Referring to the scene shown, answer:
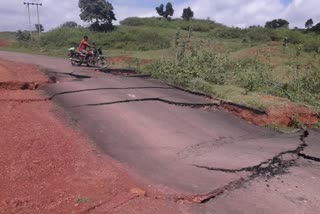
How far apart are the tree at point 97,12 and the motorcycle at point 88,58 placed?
65.2 ft

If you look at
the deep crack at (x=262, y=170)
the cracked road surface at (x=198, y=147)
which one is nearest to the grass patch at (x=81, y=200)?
the cracked road surface at (x=198, y=147)

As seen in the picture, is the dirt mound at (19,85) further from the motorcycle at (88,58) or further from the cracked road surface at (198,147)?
the motorcycle at (88,58)

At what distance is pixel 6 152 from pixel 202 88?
694 centimetres

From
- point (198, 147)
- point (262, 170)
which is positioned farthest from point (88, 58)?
point (262, 170)

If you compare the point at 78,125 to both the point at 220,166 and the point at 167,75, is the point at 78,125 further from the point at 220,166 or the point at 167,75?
the point at 167,75

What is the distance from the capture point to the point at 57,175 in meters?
5.27

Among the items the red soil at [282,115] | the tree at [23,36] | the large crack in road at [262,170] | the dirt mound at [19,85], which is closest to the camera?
the large crack in road at [262,170]

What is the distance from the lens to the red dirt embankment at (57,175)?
453 cm

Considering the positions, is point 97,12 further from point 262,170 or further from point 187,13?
point 262,170

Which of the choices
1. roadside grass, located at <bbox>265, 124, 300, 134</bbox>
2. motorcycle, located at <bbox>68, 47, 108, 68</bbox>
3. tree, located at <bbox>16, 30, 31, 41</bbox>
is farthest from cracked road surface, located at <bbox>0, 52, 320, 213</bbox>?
tree, located at <bbox>16, 30, 31, 41</bbox>

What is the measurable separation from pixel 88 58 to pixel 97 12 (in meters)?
20.5

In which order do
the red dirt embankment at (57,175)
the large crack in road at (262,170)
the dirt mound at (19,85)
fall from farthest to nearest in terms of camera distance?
the dirt mound at (19,85) → the large crack in road at (262,170) → the red dirt embankment at (57,175)

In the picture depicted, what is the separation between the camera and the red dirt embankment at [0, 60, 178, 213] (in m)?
4.53

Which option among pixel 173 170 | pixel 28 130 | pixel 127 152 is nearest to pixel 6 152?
pixel 28 130
